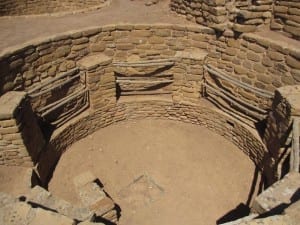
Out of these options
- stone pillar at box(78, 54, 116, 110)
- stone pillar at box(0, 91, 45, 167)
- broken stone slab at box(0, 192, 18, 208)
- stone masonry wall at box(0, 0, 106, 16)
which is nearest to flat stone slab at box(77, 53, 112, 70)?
stone pillar at box(78, 54, 116, 110)

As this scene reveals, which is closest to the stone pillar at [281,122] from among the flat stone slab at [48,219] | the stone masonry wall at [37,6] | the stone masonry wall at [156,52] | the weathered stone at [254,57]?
the stone masonry wall at [156,52]

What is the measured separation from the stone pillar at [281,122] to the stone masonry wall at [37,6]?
785 cm

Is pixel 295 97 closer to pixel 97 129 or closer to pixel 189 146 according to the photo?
pixel 189 146

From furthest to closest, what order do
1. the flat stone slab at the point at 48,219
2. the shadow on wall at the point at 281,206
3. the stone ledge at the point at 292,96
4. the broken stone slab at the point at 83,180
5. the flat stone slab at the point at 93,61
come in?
the flat stone slab at the point at 93,61 < the broken stone slab at the point at 83,180 < the stone ledge at the point at 292,96 < the shadow on wall at the point at 281,206 < the flat stone slab at the point at 48,219

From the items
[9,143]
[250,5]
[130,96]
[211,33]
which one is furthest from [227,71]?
[9,143]

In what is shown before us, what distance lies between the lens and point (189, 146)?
7336mm

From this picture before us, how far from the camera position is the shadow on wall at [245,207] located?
19.2 ft

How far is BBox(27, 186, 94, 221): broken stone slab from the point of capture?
431cm

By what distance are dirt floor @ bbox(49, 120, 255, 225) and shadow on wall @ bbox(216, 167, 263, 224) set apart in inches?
1.8

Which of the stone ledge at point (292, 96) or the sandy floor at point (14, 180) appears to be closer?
the stone ledge at point (292, 96)

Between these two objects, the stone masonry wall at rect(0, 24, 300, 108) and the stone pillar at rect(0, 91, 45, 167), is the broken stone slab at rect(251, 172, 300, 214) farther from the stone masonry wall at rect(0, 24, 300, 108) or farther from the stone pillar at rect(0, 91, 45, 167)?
the stone pillar at rect(0, 91, 45, 167)

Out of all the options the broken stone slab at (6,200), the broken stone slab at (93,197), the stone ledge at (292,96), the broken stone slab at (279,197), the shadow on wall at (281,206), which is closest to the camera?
the broken stone slab at (6,200)

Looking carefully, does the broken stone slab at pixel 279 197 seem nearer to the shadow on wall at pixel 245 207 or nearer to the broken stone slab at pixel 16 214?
the shadow on wall at pixel 245 207

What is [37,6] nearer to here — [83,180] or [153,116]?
[153,116]
